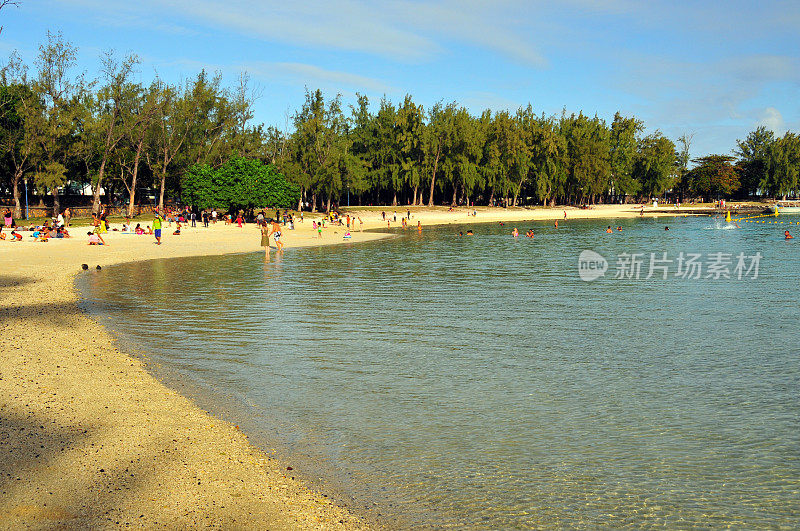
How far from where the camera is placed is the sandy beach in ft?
22.0

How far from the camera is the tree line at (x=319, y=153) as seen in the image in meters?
67.4

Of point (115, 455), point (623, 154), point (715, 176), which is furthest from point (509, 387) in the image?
point (715, 176)

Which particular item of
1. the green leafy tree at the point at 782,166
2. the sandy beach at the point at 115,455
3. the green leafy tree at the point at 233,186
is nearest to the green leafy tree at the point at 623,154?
the green leafy tree at the point at 782,166

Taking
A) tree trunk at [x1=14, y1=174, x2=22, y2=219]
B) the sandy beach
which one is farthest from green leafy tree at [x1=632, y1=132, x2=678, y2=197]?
the sandy beach

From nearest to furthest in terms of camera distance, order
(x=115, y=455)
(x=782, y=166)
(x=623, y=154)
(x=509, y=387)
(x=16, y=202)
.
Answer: (x=115, y=455)
(x=509, y=387)
(x=16, y=202)
(x=623, y=154)
(x=782, y=166)

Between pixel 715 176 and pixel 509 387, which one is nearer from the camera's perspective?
pixel 509 387

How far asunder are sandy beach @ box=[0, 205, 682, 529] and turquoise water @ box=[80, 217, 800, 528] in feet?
2.40

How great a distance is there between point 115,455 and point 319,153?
80.8 meters

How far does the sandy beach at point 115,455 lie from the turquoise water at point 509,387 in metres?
0.73

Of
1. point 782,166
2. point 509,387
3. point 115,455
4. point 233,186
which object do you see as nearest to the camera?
point 115,455

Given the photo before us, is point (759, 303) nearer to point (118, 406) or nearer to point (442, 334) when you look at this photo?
point (442, 334)

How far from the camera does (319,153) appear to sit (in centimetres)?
8662

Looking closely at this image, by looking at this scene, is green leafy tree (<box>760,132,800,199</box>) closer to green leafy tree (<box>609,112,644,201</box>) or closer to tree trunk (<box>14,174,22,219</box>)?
green leafy tree (<box>609,112,644,201</box>)

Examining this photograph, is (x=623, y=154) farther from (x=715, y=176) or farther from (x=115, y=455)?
(x=115, y=455)
